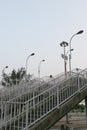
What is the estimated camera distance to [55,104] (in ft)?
34.2

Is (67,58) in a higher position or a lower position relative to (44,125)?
higher

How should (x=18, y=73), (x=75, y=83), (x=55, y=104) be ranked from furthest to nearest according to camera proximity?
1. (x=18, y=73)
2. (x=75, y=83)
3. (x=55, y=104)

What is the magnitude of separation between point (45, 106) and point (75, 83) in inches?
126

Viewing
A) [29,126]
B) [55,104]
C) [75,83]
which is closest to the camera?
[29,126]

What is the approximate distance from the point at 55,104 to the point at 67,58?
52.7 ft

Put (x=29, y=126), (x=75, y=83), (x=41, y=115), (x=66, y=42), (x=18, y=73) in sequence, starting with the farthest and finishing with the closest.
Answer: (x=18, y=73)
(x=66, y=42)
(x=75, y=83)
(x=41, y=115)
(x=29, y=126)

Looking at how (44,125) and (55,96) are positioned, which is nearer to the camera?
(44,125)

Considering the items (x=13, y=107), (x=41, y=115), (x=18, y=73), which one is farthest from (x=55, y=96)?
(x=18, y=73)

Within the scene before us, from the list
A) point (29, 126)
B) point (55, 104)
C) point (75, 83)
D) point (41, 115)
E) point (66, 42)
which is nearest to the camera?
point (29, 126)

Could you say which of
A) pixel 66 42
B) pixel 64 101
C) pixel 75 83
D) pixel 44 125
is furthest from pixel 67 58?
pixel 44 125

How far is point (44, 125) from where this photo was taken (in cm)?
920

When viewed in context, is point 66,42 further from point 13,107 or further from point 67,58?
point 13,107

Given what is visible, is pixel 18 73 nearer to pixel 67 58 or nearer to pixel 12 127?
pixel 67 58

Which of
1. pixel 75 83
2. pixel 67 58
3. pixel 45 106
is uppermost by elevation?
pixel 67 58
